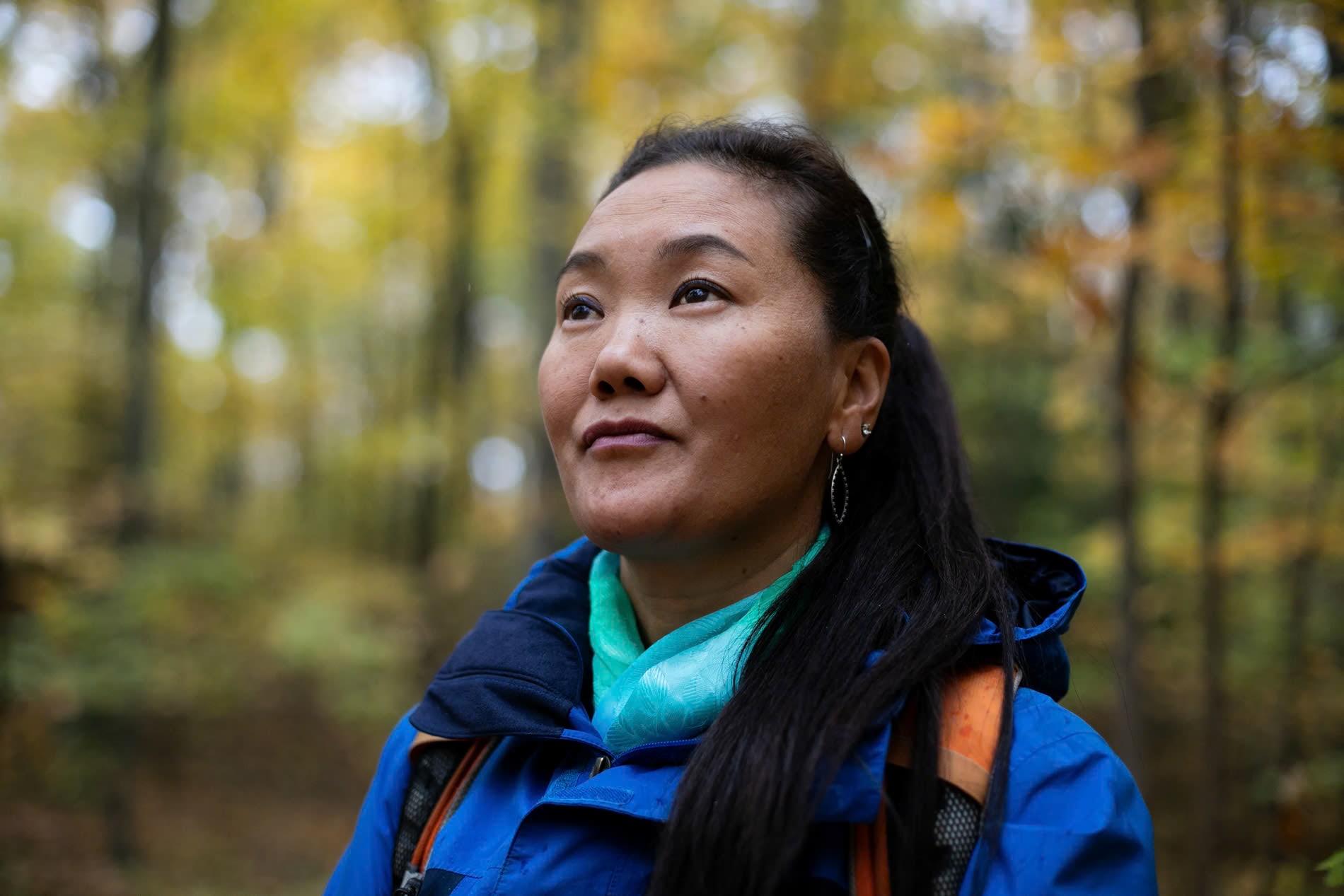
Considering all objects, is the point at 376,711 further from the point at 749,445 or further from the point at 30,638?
the point at 749,445

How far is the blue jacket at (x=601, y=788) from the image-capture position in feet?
4.43

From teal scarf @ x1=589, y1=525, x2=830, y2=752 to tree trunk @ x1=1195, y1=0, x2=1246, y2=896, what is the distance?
2412 millimetres

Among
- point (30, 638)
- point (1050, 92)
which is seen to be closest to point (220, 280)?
point (30, 638)

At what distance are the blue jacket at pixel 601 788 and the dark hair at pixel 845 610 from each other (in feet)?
0.18

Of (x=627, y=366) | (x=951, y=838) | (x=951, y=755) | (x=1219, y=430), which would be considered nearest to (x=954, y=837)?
(x=951, y=838)

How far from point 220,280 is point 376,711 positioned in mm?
9064

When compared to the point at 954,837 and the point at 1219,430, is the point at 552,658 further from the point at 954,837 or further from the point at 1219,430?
the point at 1219,430

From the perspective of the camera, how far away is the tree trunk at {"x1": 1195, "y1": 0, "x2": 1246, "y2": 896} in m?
3.34

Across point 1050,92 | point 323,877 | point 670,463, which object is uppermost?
point 1050,92

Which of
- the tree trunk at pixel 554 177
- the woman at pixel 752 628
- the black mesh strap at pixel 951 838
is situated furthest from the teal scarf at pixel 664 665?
the tree trunk at pixel 554 177

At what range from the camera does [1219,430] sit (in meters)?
3.58

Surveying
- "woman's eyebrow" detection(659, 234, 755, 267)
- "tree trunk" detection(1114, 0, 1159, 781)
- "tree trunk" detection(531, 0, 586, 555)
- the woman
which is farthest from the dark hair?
"tree trunk" detection(531, 0, 586, 555)

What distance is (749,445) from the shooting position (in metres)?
1.69

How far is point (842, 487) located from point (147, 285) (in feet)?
28.9
